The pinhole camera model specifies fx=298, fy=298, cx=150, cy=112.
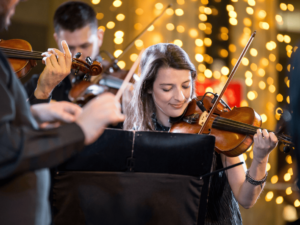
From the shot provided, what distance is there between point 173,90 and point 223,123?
23 cm

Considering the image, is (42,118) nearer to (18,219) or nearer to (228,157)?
(18,219)

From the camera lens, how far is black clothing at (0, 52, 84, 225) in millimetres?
473

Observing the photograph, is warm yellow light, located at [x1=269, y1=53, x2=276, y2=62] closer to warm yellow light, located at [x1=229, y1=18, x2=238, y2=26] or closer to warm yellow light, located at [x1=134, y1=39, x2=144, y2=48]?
warm yellow light, located at [x1=229, y1=18, x2=238, y2=26]

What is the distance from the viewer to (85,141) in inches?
20.3

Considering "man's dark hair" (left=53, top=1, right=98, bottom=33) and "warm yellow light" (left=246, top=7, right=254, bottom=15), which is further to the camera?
"warm yellow light" (left=246, top=7, right=254, bottom=15)

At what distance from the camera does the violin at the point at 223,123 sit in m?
1.02

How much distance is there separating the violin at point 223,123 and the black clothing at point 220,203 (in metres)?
0.09

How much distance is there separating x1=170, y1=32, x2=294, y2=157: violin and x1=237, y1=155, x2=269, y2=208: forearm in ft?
0.24

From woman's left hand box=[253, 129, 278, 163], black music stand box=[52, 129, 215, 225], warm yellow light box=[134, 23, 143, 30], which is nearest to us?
black music stand box=[52, 129, 215, 225]

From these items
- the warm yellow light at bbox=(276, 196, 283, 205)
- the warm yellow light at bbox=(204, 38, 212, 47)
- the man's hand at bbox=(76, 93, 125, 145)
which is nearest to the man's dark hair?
the warm yellow light at bbox=(204, 38, 212, 47)

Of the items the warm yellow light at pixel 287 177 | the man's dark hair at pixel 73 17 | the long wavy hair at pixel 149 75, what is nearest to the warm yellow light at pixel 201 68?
the man's dark hair at pixel 73 17

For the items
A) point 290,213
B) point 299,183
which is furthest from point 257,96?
point 299,183

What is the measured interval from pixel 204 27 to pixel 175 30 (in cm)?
25

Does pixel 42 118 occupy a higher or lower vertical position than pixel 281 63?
lower
